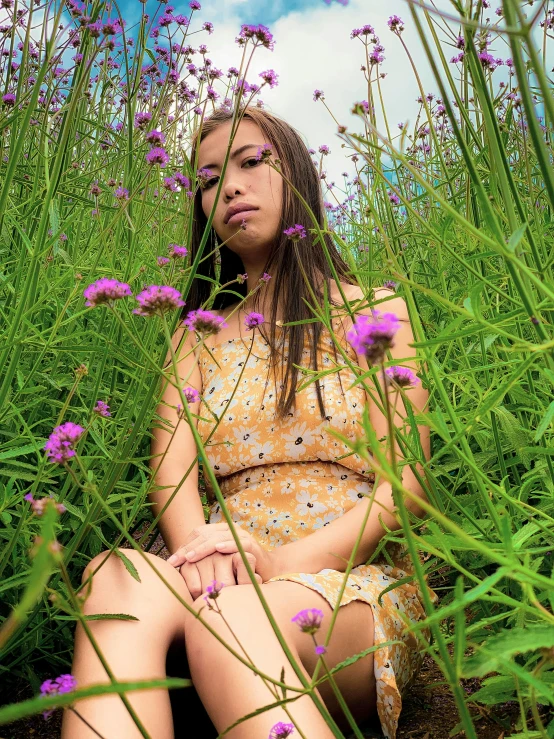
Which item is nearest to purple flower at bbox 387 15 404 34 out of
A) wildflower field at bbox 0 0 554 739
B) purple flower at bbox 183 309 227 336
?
wildflower field at bbox 0 0 554 739

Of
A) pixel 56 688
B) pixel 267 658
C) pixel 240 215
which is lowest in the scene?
pixel 267 658

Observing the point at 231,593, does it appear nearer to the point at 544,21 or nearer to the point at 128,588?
the point at 128,588

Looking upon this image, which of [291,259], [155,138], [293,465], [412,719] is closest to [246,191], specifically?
[291,259]

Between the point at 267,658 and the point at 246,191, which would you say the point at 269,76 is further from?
the point at 267,658

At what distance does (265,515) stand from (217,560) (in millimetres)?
262

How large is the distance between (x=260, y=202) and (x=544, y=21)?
2.06 feet

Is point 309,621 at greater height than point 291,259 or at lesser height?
lesser

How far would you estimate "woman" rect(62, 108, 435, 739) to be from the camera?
869 millimetres

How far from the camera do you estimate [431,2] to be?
0.84 metres

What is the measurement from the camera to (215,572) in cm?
Answer: 105

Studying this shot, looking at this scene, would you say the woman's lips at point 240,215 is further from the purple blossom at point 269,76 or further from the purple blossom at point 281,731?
the purple blossom at point 281,731

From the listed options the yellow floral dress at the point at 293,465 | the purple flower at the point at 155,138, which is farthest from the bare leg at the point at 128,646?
the purple flower at the point at 155,138

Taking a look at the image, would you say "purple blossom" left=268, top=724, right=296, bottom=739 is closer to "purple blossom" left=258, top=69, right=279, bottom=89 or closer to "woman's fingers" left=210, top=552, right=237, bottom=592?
"woman's fingers" left=210, top=552, right=237, bottom=592

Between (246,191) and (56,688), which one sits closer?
(56,688)
